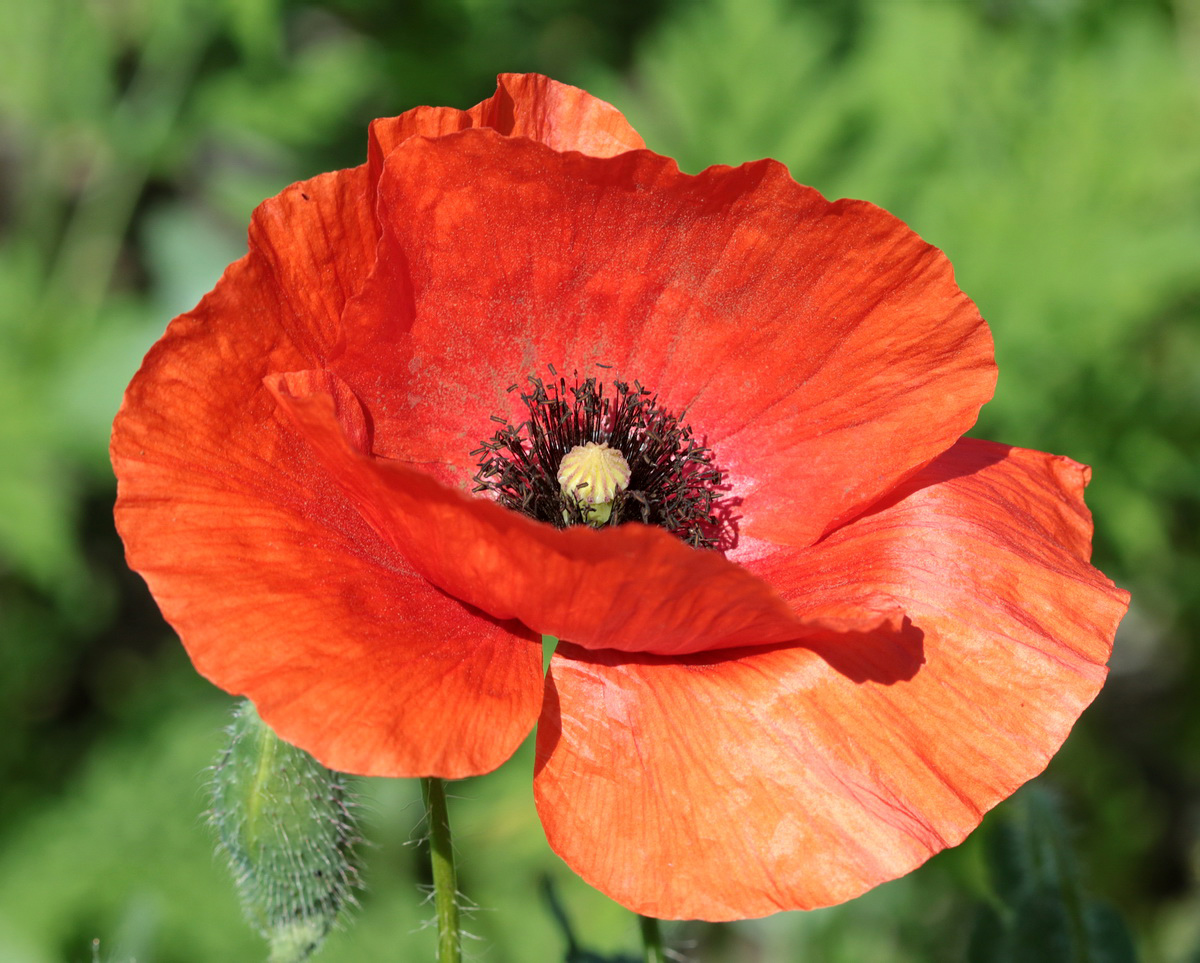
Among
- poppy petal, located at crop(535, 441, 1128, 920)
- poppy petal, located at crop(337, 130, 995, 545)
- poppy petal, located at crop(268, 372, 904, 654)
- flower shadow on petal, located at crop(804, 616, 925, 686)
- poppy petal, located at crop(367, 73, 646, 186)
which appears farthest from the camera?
poppy petal, located at crop(367, 73, 646, 186)

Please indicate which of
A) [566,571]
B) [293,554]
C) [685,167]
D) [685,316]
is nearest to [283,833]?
[293,554]

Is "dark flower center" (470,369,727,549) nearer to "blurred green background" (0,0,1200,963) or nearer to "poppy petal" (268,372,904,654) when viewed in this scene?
"poppy petal" (268,372,904,654)

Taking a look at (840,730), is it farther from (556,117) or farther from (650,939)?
(556,117)

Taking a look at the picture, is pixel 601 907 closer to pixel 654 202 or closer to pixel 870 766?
pixel 870 766

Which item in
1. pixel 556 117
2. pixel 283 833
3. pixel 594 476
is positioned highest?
pixel 556 117

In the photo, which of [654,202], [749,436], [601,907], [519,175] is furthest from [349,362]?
[601,907]

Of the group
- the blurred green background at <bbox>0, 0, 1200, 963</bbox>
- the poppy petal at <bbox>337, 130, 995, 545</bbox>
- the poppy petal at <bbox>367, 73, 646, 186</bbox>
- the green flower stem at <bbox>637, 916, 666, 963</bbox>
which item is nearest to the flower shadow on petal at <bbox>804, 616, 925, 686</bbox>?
the poppy petal at <bbox>337, 130, 995, 545</bbox>
